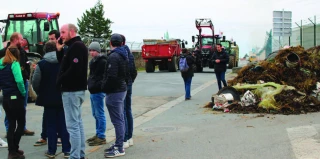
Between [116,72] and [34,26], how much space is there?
1055 centimetres

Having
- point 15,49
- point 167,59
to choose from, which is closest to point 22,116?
point 15,49

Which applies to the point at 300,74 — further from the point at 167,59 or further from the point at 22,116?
the point at 167,59

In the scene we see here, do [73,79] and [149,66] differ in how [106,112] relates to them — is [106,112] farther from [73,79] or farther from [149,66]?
[149,66]

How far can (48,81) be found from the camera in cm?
639

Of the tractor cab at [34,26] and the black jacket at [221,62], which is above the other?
the tractor cab at [34,26]

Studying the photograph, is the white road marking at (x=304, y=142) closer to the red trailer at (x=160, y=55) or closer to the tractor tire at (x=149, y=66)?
the red trailer at (x=160, y=55)

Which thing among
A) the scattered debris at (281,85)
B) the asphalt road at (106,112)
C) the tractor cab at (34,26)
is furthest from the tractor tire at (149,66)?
the scattered debris at (281,85)

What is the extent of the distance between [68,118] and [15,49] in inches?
60.9

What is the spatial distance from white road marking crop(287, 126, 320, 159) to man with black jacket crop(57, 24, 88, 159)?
119 inches

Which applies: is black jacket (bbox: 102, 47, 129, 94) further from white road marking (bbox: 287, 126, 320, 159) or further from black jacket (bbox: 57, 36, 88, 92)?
white road marking (bbox: 287, 126, 320, 159)

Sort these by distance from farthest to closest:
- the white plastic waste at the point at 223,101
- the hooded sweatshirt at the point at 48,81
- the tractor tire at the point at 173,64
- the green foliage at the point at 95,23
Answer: the green foliage at the point at 95,23
the tractor tire at the point at 173,64
the white plastic waste at the point at 223,101
the hooded sweatshirt at the point at 48,81

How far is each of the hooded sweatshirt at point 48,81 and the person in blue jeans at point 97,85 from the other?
0.72 metres

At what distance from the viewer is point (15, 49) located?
6.60 meters

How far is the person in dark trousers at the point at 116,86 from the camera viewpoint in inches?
246
